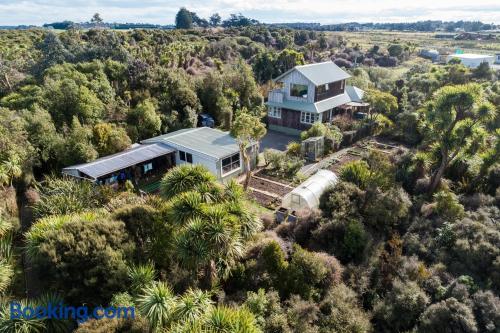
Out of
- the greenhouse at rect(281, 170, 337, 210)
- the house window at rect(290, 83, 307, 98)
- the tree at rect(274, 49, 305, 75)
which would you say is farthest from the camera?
the tree at rect(274, 49, 305, 75)

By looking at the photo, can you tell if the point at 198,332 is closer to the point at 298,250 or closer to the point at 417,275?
the point at 298,250

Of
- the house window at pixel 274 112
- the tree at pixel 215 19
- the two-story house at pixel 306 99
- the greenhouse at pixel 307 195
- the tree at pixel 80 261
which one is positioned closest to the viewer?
the tree at pixel 80 261

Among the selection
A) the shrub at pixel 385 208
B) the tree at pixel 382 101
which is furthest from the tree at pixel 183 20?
the shrub at pixel 385 208

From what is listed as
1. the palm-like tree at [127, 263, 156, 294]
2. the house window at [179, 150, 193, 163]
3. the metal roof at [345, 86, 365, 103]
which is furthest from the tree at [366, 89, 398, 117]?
the palm-like tree at [127, 263, 156, 294]

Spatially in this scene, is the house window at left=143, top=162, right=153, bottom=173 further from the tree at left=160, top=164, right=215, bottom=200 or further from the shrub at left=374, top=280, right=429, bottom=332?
the shrub at left=374, top=280, right=429, bottom=332

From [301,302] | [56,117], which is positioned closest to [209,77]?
[56,117]

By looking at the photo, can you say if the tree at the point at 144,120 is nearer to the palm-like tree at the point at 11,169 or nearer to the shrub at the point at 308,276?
the palm-like tree at the point at 11,169
